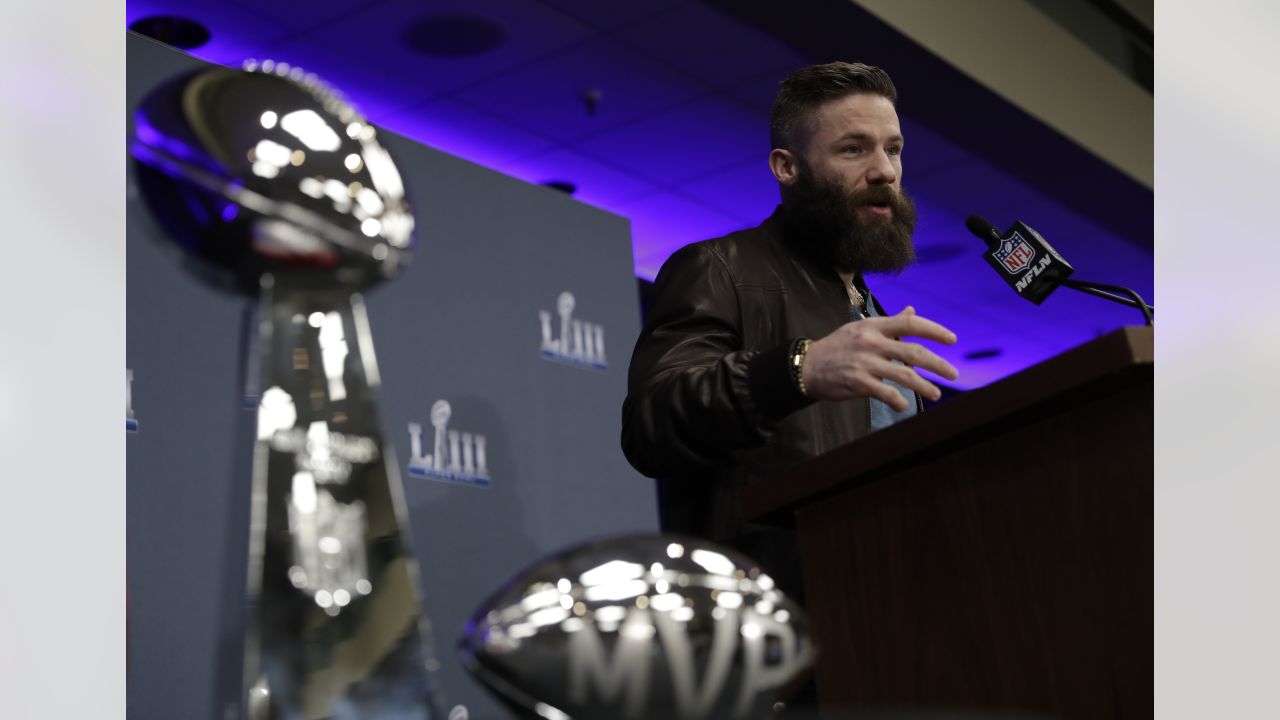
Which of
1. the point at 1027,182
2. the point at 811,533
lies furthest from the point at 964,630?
the point at 1027,182

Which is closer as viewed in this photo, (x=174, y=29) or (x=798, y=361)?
(x=798, y=361)

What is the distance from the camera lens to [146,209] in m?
0.53

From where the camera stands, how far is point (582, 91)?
16.4 ft

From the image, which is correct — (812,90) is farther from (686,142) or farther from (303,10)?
(686,142)

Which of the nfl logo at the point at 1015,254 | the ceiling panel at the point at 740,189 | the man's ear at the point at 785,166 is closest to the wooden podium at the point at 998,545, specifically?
the nfl logo at the point at 1015,254

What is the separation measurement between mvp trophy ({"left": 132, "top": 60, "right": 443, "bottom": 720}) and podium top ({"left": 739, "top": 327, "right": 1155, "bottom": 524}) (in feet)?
2.21

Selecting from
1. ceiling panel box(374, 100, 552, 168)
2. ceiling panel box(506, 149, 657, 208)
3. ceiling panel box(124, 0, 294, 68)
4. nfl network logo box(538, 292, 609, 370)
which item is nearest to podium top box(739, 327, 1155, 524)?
nfl network logo box(538, 292, 609, 370)

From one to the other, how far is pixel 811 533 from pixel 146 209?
1.00m

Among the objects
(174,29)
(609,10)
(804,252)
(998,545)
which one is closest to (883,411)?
(804,252)

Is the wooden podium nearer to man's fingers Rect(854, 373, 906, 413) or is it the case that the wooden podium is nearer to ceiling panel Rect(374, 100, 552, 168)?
man's fingers Rect(854, 373, 906, 413)

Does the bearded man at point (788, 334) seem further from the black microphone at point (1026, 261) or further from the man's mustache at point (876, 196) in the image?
the black microphone at point (1026, 261)

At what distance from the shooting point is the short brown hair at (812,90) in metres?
2.09

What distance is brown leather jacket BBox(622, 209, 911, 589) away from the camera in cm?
161

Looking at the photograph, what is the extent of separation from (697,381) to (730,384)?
6 cm
